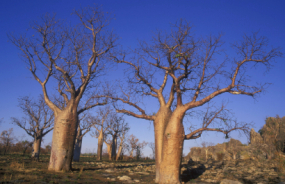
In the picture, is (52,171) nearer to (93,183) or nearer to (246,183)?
(93,183)

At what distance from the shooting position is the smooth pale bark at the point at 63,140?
8141 mm

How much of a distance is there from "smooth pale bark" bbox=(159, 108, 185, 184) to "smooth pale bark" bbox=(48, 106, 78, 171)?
392cm

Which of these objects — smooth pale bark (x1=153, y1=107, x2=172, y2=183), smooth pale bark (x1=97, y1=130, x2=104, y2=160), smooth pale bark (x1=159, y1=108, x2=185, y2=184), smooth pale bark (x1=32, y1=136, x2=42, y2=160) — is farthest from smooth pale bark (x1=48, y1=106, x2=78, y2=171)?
smooth pale bark (x1=97, y1=130, x2=104, y2=160)

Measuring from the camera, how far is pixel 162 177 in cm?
667

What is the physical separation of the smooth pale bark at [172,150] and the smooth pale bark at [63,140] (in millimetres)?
3917

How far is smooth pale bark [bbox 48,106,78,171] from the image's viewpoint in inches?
320

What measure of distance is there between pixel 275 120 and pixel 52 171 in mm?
28249

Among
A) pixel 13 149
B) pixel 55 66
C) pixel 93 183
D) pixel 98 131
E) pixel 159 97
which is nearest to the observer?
pixel 93 183

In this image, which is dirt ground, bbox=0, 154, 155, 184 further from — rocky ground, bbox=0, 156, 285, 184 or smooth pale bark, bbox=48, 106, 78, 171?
smooth pale bark, bbox=48, 106, 78, 171

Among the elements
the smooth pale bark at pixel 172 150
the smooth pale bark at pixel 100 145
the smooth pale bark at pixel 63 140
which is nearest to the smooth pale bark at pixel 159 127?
the smooth pale bark at pixel 172 150

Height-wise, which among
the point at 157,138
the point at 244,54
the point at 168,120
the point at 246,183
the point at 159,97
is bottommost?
the point at 246,183

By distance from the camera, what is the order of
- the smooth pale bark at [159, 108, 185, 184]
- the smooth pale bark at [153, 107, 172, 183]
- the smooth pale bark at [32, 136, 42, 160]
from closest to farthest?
the smooth pale bark at [159, 108, 185, 184]
the smooth pale bark at [153, 107, 172, 183]
the smooth pale bark at [32, 136, 42, 160]

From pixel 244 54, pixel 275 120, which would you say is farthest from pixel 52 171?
pixel 275 120

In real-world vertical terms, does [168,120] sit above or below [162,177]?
above
